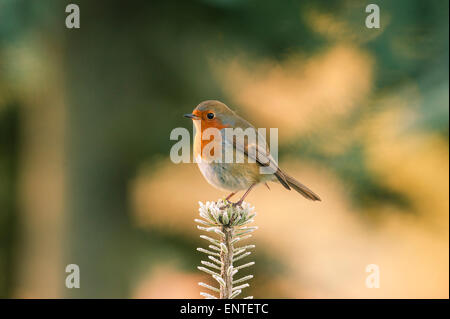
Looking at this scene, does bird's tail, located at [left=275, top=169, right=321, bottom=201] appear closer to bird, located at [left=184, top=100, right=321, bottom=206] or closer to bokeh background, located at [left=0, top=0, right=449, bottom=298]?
bird, located at [left=184, top=100, right=321, bottom=206]

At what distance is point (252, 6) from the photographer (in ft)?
8.14

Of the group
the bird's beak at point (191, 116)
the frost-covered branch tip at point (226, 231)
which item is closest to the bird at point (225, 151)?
the bird's beak at point (191, 116)

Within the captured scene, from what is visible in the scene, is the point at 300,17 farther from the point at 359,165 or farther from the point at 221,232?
the point at 221,232

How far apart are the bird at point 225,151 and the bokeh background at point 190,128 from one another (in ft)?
1.57

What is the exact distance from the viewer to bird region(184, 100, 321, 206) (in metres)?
2.07

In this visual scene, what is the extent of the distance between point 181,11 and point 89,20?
23.2 inches

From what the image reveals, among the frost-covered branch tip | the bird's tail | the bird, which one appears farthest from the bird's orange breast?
the frost-covered branch tip

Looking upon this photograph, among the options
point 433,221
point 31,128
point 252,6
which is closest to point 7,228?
point 31,128

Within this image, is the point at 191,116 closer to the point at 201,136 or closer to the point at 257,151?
the point at 201,136

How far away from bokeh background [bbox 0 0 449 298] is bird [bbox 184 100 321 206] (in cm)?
48

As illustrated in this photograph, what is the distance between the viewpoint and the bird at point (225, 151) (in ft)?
6.80

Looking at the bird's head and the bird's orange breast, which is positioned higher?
the bird's head

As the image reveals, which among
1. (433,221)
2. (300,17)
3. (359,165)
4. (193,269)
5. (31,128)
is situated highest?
(300,17)

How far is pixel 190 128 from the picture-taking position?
2830 millimetres
